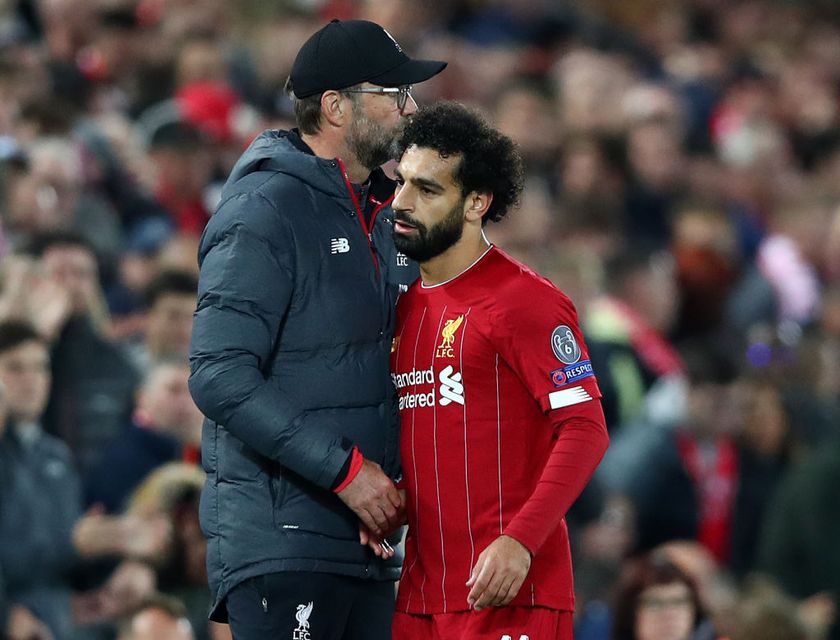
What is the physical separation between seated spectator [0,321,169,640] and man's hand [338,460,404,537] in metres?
2.49

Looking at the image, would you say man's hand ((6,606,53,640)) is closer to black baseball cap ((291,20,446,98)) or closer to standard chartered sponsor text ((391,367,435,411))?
standard chartered sponsor text ((391,367,435,411))

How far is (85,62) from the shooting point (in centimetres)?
1095

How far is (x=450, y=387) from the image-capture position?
4.58 m

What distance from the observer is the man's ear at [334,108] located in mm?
4844

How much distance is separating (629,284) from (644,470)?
5.81 feet

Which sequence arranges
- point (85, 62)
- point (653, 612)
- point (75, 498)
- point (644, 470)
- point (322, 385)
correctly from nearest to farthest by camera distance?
point (322, 385) < point (653, 612) < point (75, 498) < point (644, 470) < point (85, 62)

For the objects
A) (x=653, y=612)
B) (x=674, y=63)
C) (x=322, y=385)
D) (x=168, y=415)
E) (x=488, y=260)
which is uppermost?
(x=674, y=63)

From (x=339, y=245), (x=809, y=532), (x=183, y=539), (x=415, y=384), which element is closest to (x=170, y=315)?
(x=183, y=539)

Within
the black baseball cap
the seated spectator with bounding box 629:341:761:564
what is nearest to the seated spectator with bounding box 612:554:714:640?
the seated spectator with bounding box 629:341:761:564

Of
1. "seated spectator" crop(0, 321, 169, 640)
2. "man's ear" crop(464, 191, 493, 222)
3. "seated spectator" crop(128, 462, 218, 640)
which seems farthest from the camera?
"seated spectator" crop(128, 462, 218, 640)

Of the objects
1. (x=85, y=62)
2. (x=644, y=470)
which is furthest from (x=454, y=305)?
(x=85, y=62)

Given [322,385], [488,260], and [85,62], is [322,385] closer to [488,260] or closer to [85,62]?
[488,260]

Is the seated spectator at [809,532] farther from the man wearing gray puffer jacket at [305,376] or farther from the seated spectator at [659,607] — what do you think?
the man wearing gray puffer jacket at [305,376]

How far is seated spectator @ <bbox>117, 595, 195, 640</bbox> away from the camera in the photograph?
641 cm
